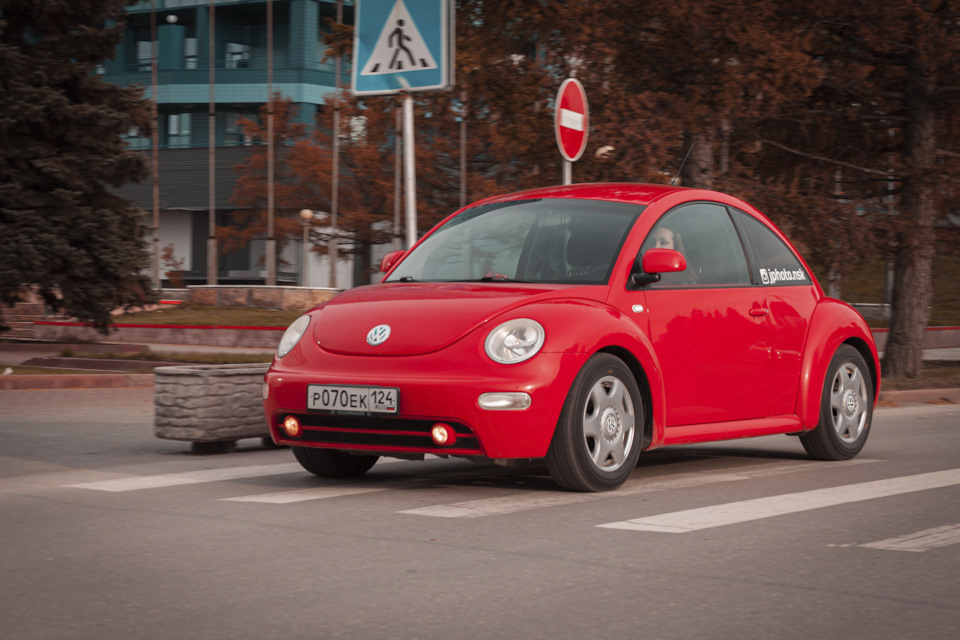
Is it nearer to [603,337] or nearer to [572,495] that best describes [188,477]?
[572,495]

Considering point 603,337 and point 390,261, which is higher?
point 390,261

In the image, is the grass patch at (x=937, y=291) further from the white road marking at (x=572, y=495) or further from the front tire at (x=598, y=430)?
the front tire at (x=598, y=430)

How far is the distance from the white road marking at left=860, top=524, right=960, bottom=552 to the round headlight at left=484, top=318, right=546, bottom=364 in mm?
1787

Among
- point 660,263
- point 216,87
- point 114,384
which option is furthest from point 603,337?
point 216,87

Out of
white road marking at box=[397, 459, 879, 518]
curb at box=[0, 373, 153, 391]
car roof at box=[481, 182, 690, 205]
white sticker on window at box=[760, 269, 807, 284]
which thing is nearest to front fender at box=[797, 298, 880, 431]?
white sticker on window at box=[760, 269, 807, 284]

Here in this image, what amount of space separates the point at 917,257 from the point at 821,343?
1057cm

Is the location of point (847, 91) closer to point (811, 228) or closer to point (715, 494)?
point (811, 228)

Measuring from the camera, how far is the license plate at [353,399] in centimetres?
635

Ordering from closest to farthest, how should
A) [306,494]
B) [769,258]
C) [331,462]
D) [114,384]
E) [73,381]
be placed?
[306,494], [331,462], [769,258], [73,381], [114,384]

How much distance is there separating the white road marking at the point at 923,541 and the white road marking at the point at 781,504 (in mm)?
679

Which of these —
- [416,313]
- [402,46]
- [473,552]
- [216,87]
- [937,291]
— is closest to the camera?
[473,552]

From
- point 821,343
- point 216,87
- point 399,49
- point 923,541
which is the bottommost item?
Answer: point 923,541

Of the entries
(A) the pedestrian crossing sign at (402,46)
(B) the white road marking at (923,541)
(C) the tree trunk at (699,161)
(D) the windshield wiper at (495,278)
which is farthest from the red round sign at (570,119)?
(B) the white road marking at (923,541)

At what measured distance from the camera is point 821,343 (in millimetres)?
8242
